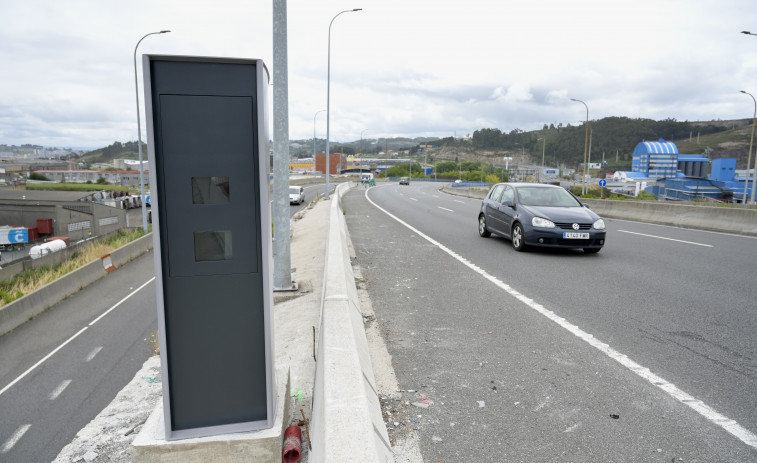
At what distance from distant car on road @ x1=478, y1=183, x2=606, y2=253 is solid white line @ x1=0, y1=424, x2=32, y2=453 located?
376 inches

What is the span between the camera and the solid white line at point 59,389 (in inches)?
373

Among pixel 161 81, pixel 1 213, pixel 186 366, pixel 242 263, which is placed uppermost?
pixel 161 81

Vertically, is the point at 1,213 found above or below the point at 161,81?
below

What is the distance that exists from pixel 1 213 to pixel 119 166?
133644 millimetres

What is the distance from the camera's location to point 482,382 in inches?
172

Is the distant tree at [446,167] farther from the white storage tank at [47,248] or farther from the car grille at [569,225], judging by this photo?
the car grille at [569,225]

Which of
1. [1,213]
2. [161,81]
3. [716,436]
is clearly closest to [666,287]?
[716,436]

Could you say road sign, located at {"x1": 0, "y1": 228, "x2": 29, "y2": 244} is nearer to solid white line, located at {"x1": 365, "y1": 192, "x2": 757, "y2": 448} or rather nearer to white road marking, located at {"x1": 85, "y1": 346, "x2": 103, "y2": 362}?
white road marking, located at {"x1": 85, "y1": 346, "x2": 103, "y2": 362}

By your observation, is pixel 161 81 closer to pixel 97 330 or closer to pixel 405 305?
pixel 405 305

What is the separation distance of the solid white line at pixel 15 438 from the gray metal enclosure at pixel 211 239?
224 inches

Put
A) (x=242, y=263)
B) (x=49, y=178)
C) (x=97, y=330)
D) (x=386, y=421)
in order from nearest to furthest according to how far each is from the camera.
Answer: (x=242, y=263)
(x=386, y=421)
(x=97, y=330)
(x=49, y=178)

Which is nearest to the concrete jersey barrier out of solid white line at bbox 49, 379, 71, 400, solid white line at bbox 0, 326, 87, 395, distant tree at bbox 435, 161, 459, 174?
solid white line at bbox 49, 379, 71, 400

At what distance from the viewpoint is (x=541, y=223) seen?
420 inches

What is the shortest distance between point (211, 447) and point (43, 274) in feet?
75.4
